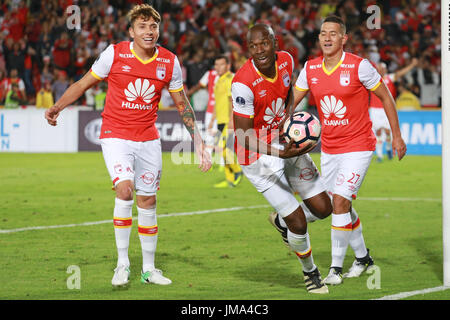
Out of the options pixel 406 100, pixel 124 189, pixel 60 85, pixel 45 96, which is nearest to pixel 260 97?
pixel 124 189

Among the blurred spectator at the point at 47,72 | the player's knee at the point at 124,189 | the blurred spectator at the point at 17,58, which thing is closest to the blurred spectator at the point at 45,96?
the blurred spectator at the point at 47,72

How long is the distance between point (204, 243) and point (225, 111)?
6.95 metres

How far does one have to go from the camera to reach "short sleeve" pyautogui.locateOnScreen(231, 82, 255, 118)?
7211mm

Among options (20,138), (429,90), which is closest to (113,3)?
(20,138)

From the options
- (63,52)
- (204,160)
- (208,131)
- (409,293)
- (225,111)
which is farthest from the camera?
(63,52)

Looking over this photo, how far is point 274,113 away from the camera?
24.7ft

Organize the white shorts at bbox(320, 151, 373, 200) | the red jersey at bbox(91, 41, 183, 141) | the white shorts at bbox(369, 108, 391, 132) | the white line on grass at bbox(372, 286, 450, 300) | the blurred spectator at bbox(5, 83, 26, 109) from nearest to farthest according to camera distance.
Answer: the white line on grass at bbox(372, 286, 450, 300), the red jersey at bbox(91, 41, 183, 141), the white shorts at bbox(320, 151, 373, 200), the white shorts at bbox(369, 108, 391, 132), the blurred spectator at bbox(5, 83, 26, 109)

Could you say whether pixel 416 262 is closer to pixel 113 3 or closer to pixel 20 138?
pixel 20 138

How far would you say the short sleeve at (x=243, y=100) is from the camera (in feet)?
23.7

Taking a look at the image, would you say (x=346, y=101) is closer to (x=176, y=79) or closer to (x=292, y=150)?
(x=292, y=150)

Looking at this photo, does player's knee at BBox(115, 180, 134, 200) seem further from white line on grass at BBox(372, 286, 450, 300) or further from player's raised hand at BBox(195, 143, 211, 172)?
white line on grass at BBox(372, 286, 450, 300)

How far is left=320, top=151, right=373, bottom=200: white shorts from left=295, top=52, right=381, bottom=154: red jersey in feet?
0.20

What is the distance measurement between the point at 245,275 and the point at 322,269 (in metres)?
0.88

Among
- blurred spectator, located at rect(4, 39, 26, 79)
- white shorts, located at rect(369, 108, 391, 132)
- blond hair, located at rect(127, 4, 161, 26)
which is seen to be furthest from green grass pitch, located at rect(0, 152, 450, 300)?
blurred spectator, located at rect(4, 39, 26, 79)
